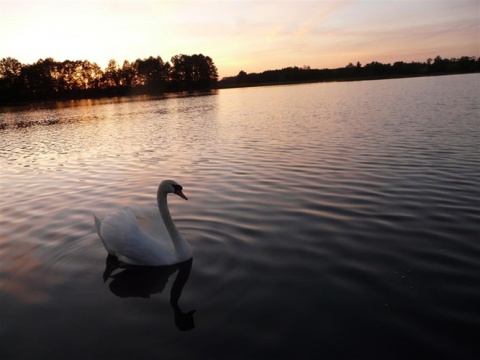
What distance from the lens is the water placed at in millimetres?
4750

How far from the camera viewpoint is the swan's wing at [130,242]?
6625 millimetres

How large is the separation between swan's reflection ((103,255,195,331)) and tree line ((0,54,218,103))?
374ft

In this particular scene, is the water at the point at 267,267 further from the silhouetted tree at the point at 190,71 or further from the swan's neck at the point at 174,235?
the silhouetted tree at the point at 190,71

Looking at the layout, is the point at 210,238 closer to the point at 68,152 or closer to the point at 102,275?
the point at 102,275

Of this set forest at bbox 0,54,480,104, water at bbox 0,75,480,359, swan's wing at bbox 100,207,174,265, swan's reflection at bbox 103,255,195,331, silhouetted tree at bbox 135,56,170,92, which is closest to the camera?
water at bbox 0,75,480,359

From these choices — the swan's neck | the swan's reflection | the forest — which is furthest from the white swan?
the forest

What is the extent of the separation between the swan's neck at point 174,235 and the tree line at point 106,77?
4484 inches

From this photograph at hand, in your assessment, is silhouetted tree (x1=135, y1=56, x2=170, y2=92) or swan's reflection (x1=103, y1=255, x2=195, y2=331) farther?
silhouetted tree (x1=135, y1=56, x2=170, y2=92)

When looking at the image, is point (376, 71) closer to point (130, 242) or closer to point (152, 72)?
point (152, 72)

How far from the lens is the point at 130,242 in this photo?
21.7 feet

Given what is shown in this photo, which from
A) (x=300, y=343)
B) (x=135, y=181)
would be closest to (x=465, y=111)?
(x=135, y=181)

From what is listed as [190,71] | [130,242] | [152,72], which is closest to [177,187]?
[130,242]

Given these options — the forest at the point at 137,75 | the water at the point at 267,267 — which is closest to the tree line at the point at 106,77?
the forest at the point at 137,75

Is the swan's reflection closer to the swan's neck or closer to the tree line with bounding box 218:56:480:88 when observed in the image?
the swan's neck
